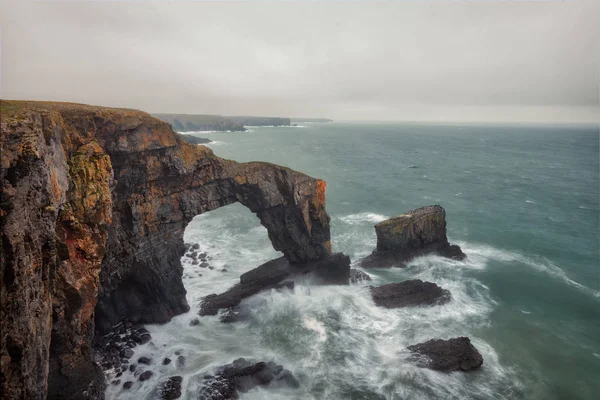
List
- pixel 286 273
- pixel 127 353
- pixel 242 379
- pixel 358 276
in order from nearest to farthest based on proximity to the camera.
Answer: pixel 242 379
pixel 127 353
pixel 286 273
pixel 358 276

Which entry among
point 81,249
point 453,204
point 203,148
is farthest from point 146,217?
point 453,204

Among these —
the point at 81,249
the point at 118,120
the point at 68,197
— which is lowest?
the point at 81,249

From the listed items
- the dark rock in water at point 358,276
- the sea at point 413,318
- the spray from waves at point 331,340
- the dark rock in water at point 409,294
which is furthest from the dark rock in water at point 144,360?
the dark rock in water at point 358,276

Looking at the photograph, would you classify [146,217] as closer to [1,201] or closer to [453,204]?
[1,201]

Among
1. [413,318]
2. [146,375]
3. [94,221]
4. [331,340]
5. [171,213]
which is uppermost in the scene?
[94,221]

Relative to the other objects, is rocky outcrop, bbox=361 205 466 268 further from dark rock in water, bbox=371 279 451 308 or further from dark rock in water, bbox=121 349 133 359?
dark rock in water, bbox=121 349 133 359

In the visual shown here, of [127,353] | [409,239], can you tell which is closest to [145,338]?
[127,353]

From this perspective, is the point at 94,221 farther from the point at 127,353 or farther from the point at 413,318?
the point at 413,318

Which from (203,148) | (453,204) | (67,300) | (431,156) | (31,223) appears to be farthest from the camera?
(431,156)
